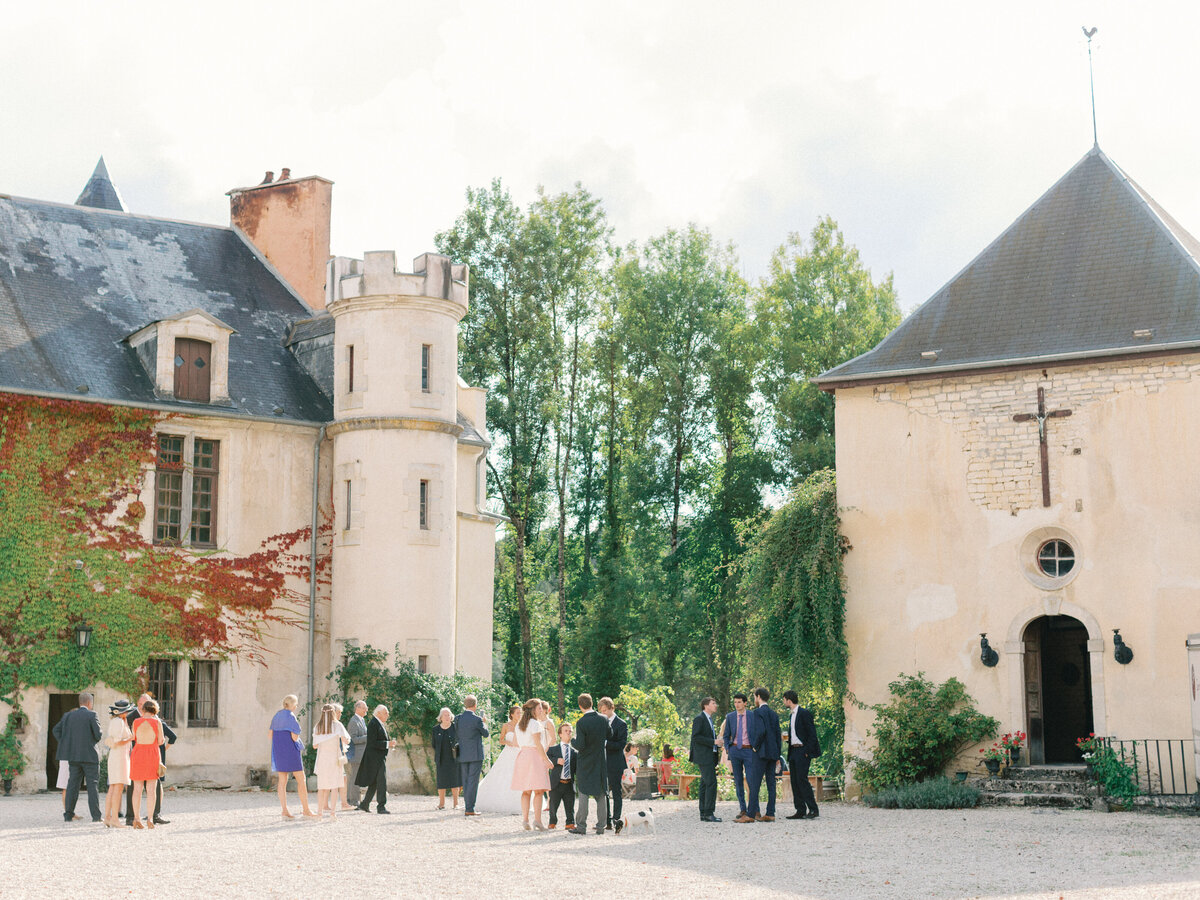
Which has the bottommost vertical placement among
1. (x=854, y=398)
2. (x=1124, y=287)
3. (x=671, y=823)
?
(x=671, y=823)

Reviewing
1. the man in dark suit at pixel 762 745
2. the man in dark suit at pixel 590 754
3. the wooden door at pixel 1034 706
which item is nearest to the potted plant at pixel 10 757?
the man in dark suit at pixel 590 754

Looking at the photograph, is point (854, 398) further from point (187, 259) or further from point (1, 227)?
point (1, 227)

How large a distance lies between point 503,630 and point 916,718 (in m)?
21.2

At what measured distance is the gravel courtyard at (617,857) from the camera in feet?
31.1

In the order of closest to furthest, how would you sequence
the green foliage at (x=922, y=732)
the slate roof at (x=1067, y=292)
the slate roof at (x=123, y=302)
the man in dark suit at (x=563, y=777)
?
the man in dark suit at (x=563, y=777), the green foliage at (x=922, y=732), the slate roof at (x=1067, y=292), the slate roof at (x=123, y=302)

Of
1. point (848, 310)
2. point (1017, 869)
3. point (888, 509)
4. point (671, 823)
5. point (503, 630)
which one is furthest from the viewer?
point (503, 630)

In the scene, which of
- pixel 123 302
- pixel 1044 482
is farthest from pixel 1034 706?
pixel 123 302

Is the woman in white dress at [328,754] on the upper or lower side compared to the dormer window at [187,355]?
lower

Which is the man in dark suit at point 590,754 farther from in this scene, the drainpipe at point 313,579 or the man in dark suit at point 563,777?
the drainpipe at point 313,579

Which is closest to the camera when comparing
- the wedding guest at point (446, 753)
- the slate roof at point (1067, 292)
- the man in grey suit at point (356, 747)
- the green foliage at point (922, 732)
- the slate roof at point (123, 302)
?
the wedding guest at point (446, 753)

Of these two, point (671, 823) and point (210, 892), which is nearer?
point (210, 892)

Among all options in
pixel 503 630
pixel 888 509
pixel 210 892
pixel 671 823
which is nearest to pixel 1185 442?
pixel 888 509

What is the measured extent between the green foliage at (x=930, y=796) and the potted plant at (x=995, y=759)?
55 cm

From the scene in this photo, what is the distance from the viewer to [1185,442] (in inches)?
688
